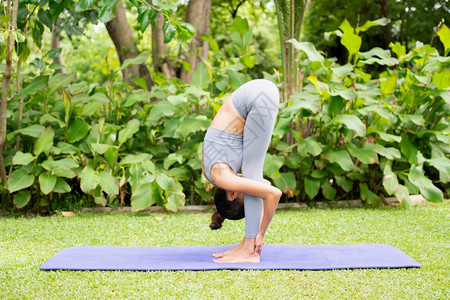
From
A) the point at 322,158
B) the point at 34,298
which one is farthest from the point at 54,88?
the point at 34,298

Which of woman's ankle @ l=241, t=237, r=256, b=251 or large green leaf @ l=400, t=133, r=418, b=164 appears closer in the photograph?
woman's ankle @ l=241, t=237, r=256, b=251

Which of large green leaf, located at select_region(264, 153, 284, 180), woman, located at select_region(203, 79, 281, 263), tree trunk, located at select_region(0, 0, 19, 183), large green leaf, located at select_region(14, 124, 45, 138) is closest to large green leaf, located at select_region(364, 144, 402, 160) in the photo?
large green leaf, located at select_region(264, 153, 284, 180)

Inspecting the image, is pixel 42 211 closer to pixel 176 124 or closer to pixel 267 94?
pixel 176 124

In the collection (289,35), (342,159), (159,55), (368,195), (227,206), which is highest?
(289,35)

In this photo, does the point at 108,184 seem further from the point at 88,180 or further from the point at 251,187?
the point at 251,187

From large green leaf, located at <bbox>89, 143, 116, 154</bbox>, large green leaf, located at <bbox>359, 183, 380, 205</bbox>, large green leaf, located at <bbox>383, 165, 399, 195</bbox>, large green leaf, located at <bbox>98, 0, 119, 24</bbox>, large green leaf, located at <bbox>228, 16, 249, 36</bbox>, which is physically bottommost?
large green leaf, located at <bbox>359, 183, 380, 205</bbox>

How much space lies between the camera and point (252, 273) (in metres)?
3.15

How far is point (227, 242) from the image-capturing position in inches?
161

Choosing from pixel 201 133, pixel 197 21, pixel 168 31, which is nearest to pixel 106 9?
pixel 168 31

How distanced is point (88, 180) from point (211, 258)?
193cm

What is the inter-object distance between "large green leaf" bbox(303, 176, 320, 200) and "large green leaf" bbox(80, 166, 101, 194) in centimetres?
208

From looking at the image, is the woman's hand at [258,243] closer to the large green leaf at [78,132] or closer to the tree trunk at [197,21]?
the large green leaf at [78,132]

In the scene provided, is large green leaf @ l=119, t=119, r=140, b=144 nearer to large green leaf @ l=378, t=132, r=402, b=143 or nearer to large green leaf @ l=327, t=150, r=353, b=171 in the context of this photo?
large green leaf @ l=327, t=150, r=353, b=171

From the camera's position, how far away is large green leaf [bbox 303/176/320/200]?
17.7 ft
